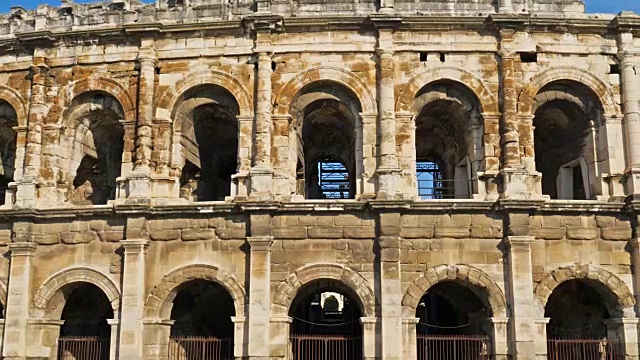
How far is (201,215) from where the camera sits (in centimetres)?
1301

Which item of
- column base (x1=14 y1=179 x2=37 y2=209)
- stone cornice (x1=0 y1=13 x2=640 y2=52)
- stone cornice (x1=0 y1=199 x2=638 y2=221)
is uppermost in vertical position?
stone cornice (x1=0 y1=13 x2=640 y2=52)

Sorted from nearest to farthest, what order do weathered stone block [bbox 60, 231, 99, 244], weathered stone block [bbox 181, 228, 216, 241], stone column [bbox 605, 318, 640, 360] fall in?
1. stone column [bbox 605, 318, 640, 360]
2. weathered stone block [bbox 181, 228, 216, 241]
3. weathered stone block [bbox 60, 231, 99, 244]

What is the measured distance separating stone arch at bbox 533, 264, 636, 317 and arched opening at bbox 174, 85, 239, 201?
21.9ft

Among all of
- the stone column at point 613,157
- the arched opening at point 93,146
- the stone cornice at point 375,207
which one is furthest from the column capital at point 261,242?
the stone column at point 613,157

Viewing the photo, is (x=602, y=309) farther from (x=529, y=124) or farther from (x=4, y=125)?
(x=4, y=125)

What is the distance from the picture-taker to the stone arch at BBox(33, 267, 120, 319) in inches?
514

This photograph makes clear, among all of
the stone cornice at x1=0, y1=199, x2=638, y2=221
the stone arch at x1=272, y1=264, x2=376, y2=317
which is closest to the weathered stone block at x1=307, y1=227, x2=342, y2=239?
the stone cornice at x1=0, y1=199, x2=638, y2=221

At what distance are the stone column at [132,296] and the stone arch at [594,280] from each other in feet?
23.6

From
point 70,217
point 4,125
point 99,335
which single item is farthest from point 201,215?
point 4,125

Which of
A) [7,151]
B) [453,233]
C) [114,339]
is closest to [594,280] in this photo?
[453,233]

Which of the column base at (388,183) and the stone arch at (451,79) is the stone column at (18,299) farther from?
Result: the stone arch at (451,79)

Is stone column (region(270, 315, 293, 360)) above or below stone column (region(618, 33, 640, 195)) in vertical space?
below

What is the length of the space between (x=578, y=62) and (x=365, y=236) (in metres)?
5.50

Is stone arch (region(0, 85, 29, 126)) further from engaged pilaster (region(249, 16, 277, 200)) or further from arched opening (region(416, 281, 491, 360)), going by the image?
arched opening (region(416, 281, 491, 360))
